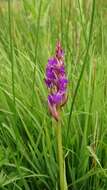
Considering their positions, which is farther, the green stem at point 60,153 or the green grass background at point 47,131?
the green grass background at point 47,131

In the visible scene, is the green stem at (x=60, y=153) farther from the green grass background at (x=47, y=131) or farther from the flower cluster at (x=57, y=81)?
the green grass background at (x=47, y=131)

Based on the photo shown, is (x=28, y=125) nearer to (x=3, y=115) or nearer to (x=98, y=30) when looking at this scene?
(x=3, y=115)

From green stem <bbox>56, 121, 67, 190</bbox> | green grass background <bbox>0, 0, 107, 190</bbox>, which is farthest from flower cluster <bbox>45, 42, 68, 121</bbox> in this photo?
green grass background <bbox>0, 0, 107, 190</bbox>

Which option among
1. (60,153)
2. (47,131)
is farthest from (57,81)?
(47,131)

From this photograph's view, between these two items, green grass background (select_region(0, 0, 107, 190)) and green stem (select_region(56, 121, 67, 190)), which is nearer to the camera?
green stem (select_region(56, 121, 67, 190))

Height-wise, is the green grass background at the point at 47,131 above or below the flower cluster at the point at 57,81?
below

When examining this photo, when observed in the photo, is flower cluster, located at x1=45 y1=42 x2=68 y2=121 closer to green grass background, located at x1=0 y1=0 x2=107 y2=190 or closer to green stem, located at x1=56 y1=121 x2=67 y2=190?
green stem, located at x1=56 y1=121 x2=67 y2=190

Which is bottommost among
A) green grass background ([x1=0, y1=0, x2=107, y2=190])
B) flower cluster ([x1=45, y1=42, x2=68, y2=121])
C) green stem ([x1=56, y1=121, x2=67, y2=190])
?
green grass background ([x1=0, y1=0, x2=107, y2=190])

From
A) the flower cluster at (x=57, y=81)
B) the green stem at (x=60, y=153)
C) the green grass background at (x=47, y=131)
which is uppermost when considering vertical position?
the flower cluster at (x=57, y=81)

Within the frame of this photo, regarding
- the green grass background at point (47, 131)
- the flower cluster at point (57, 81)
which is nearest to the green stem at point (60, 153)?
the flower cluster at point (57, 81)
